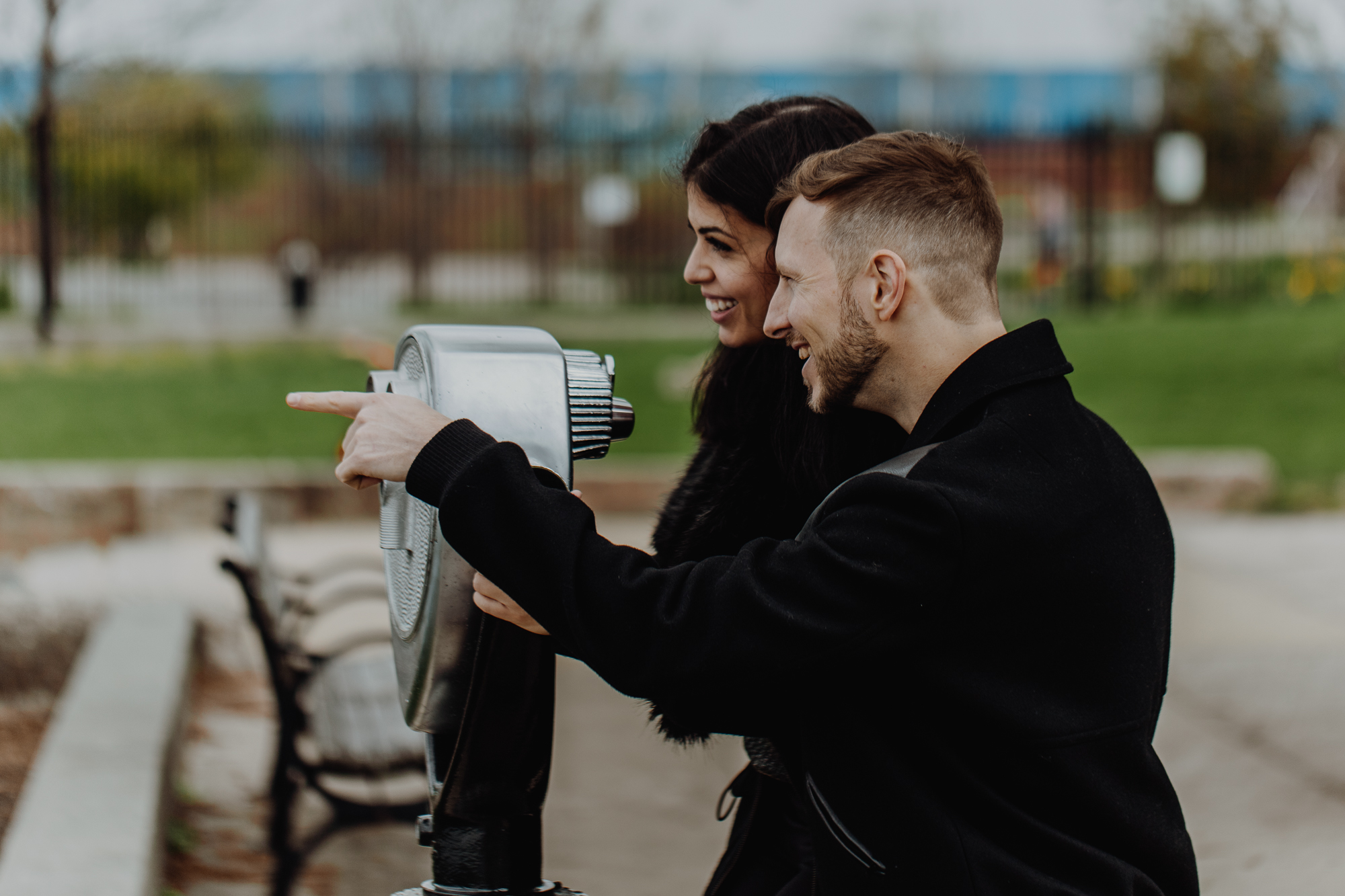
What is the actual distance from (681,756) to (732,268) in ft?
9.27

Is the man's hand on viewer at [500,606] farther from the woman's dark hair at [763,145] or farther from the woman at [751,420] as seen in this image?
the woman's dark hair at [763,145]

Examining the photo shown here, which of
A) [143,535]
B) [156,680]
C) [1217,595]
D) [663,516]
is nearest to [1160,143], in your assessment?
[1217,595]

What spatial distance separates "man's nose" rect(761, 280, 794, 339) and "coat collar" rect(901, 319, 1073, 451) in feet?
0.71

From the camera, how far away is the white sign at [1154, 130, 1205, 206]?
51.2 ft

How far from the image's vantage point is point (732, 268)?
2.06m

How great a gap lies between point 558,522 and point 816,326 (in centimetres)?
37

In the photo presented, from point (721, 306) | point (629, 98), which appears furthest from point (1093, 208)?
point (721, 306)

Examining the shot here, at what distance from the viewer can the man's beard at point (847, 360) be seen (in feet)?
5.21

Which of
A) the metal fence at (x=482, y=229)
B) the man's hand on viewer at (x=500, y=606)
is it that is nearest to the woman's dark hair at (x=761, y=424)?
the man's hand on viewer at (x=500, y=606)

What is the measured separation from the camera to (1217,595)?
6.20 meters

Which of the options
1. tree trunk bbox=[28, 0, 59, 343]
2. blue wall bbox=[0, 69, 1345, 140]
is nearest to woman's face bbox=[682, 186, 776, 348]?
blue wall bbox=[0, 69, 1345, 140]

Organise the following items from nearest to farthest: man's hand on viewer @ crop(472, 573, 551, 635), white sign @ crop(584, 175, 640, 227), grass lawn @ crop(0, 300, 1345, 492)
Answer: man's hand on viewer @ crop(472, 573, 551, 635)
grass lawn @ crop(0, 300, 1345, 492)
white sign @ crop(584, 175, 640, 227)

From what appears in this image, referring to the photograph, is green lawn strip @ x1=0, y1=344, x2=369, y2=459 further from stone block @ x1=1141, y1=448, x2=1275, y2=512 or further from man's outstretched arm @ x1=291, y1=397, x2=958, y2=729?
man's outstretched arm @ x1=291, y1=397, x2=958, y2=729

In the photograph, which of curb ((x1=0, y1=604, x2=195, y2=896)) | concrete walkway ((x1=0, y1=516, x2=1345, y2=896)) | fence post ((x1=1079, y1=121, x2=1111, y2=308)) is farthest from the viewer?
fence post ((x1=1079, y1=121, x2=1111, y2=308))
